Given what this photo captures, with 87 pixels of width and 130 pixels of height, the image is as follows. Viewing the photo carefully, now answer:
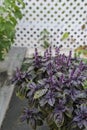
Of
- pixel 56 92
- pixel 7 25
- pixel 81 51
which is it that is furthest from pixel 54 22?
pixel 56 92

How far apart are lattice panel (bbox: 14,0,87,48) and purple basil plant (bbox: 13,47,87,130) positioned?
6.26ft

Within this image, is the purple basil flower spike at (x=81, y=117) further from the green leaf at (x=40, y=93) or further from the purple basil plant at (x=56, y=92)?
the green leaf at (x=40, y=93)

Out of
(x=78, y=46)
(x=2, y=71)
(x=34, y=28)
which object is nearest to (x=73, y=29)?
(x=78, y=46)

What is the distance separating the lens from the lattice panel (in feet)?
14.2

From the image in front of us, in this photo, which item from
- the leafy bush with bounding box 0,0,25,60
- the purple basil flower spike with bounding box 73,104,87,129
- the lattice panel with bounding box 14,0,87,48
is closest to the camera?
the purple basil flower spike with bounding box 73,104,87,129

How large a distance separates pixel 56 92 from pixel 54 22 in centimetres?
230

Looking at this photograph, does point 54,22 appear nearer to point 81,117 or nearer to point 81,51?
point 81,51

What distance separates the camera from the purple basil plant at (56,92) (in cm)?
228

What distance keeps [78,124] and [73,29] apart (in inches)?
95.3

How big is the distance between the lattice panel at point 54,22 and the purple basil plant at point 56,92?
191cm

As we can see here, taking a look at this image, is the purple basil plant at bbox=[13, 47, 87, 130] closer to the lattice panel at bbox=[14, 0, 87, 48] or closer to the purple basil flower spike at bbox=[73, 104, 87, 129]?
the purple basil flower spike at bbox=[73, 104, 87, 129]

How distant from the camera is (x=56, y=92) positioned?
7.54ft

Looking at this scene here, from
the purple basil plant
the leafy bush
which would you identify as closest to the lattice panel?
the leafy bush

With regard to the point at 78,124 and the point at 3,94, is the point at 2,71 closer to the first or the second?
the point at 3,94
